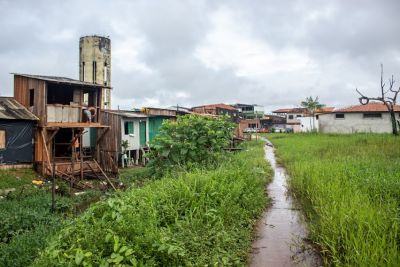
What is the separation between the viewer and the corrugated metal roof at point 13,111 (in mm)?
17870

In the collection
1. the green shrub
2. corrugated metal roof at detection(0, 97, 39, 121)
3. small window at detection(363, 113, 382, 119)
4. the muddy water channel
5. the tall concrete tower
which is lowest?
the green shrub

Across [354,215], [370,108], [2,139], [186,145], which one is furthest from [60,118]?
[370,108]

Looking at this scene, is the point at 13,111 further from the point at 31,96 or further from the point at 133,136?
the point at 133,136

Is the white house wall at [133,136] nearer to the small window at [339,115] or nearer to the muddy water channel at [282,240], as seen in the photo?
the muddy water channel at [282,240]

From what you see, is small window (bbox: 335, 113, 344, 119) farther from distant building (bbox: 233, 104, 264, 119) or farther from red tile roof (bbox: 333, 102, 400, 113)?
distant building (bbox: 233, 104, 264, 119)

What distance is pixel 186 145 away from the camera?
8.94m

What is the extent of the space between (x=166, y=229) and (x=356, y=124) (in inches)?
1366

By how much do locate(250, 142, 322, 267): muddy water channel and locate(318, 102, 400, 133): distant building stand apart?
1204 inches

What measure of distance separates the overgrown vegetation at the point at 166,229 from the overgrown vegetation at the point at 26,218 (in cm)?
252

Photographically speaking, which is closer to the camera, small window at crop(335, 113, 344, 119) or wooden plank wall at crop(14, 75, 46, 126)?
wooden plank wall at crop(14, 75, 46, 126)

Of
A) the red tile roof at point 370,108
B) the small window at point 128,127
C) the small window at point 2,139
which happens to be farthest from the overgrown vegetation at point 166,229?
the red tile roof at point 370,108

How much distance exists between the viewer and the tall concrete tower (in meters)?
34.8

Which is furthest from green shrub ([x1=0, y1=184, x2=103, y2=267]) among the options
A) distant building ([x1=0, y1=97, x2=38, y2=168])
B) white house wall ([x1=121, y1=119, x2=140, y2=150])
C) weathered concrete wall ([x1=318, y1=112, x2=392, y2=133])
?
weathered concrete wall ([x1=318, y1=112, x2=392, y2=133])

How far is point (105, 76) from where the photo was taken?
3600 cm
